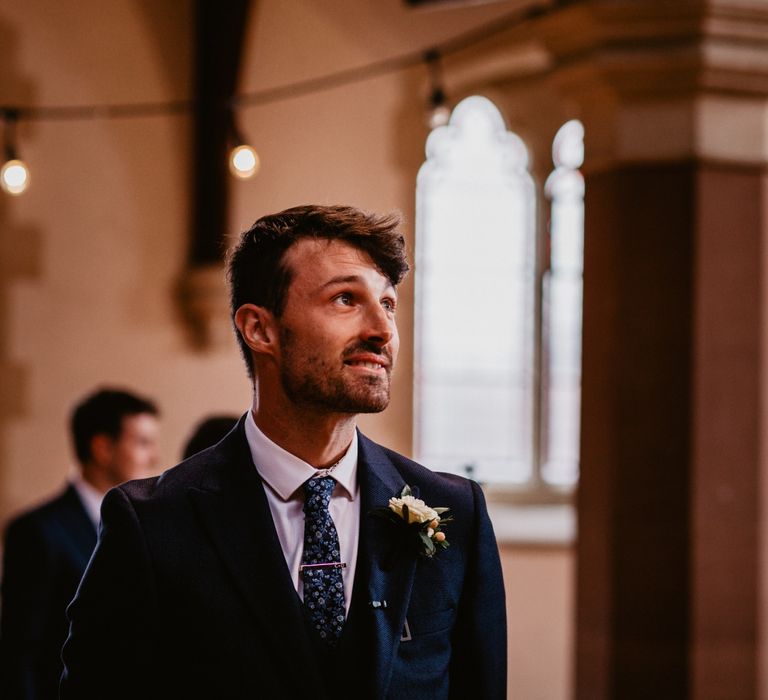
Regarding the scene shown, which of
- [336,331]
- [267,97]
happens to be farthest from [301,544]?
[267,97]

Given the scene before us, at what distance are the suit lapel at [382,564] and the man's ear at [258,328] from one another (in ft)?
0.79

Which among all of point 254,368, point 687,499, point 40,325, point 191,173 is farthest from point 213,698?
point 191,173

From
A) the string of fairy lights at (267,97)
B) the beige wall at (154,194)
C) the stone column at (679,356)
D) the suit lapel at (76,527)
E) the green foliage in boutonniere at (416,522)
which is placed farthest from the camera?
the beige wall at (154,194)

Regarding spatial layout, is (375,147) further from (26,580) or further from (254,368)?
(254,368)

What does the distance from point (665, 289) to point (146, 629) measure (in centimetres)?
289

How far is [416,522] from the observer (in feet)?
6.79

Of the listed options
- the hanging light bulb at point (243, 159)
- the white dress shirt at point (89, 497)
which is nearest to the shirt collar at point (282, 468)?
the white dress shirt at point (89, 497)

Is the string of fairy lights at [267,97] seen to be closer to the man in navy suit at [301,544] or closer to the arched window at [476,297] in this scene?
the arched window at [476,297]

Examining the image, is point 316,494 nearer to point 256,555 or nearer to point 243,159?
point 256,555

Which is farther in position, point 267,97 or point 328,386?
point 267,97

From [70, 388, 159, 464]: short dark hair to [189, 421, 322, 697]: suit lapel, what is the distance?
2.49 metres

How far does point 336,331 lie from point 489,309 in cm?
654

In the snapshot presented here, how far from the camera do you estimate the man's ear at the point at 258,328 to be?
2.11 metres

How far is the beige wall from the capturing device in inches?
283
